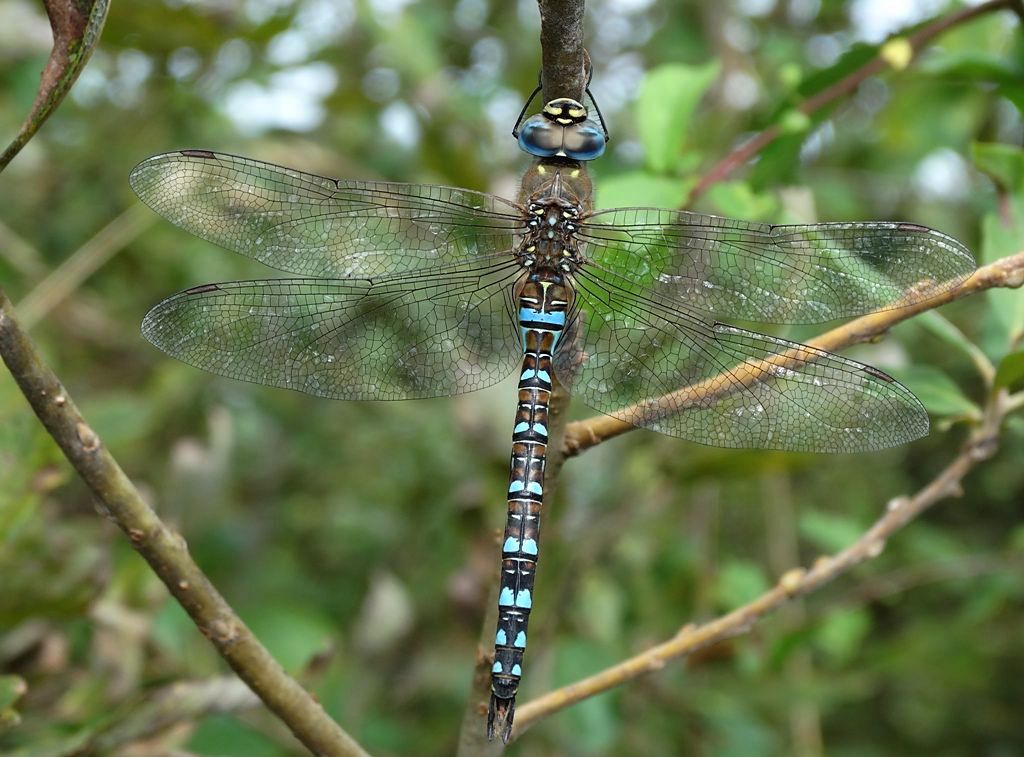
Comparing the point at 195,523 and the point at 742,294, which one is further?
the point at 195,523

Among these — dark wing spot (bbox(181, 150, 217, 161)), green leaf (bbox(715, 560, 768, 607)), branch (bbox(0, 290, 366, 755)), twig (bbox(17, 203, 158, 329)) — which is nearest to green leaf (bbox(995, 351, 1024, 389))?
branch (bbox(0, 290, 366, 755))

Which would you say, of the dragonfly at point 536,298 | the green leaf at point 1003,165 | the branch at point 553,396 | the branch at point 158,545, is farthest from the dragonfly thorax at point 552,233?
the branch at point 158,545

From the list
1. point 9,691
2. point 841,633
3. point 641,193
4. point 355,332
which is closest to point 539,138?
point 641,193

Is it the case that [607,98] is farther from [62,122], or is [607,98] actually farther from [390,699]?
[390,699]

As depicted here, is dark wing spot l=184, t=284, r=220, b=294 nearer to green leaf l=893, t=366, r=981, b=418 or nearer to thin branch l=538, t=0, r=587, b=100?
thin branch l=538, t=0, r=587, b=100

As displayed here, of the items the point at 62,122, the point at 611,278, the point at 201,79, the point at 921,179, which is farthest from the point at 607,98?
the point at 611,278

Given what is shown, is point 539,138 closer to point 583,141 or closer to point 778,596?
point 583,141

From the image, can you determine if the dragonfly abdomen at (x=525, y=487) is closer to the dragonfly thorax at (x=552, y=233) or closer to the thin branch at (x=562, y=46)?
the dragonfly thorax at (x=552, y=233)
